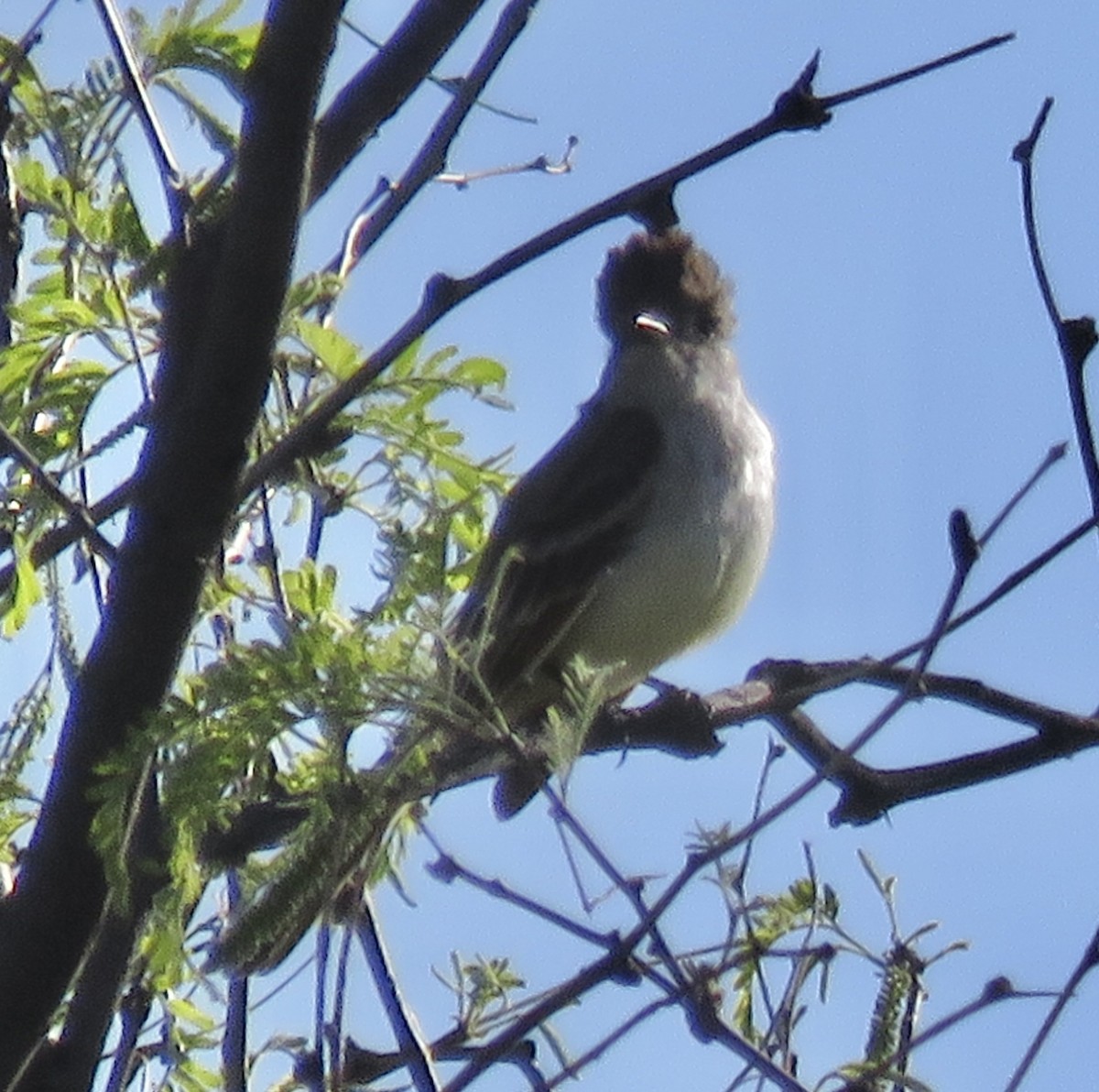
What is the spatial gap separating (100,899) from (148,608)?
32 centimetres

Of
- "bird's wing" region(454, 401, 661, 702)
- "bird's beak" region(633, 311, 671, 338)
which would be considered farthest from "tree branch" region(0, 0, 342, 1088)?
"bird's beak" region(633, 311, 671, 338)

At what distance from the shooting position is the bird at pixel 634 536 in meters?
4.01

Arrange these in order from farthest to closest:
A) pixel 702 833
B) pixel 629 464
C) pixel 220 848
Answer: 1. pixel 629 464
2. pixel 220 848
3. pixel 702 833

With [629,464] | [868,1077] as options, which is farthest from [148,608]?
[629,464]

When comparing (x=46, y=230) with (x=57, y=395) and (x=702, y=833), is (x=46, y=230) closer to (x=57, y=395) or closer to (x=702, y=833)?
(x=57, y=395)

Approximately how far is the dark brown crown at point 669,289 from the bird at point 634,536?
16.8 inches

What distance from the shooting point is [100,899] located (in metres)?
2.18

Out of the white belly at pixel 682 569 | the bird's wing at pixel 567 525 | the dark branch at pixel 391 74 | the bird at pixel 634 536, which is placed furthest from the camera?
the white belly at pixel 682 569

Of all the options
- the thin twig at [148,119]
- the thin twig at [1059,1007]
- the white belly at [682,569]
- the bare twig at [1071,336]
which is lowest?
the thin twig at [1059,1007]

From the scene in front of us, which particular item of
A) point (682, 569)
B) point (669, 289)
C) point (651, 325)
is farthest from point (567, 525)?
point (669, 289)

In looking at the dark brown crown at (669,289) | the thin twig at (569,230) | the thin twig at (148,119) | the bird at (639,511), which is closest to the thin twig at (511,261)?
the thin twig at (569,230)

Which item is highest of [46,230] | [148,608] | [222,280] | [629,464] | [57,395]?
[629,464]

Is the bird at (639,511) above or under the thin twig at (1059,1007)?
above

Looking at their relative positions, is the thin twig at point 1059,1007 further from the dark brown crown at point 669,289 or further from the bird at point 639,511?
the dark brown crown at point 669,289
